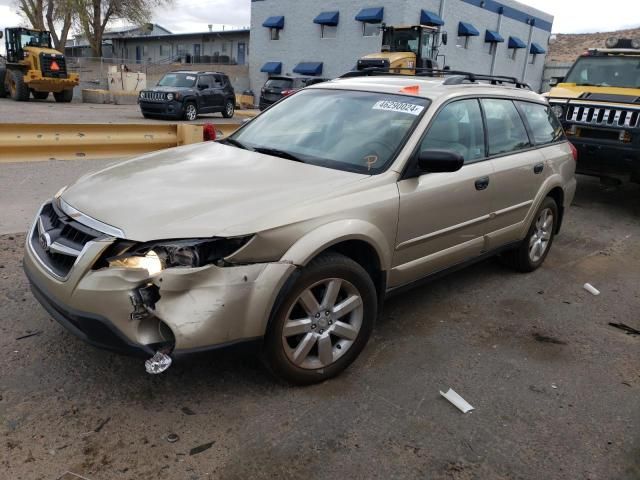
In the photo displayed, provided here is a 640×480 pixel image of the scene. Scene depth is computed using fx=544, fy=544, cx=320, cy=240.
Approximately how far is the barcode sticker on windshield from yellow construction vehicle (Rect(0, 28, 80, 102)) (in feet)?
74.2

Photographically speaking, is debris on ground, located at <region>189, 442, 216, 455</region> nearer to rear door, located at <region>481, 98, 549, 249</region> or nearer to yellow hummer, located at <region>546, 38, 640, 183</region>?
rear door, located at <region>481, 98, 549, 249</region>

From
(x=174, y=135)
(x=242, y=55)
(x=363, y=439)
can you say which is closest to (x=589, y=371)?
(x=363, y=439)

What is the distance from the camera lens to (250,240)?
2604mm

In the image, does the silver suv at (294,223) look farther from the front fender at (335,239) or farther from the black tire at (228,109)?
the black tire at (228,109)

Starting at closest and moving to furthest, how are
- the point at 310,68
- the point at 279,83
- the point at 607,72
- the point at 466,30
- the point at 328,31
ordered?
the point at 607,72, the point at 279,83, the point at 466,30, the point at 328,31, the point at 310,68

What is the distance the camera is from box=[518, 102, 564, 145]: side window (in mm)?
4898

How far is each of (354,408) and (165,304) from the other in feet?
3.83

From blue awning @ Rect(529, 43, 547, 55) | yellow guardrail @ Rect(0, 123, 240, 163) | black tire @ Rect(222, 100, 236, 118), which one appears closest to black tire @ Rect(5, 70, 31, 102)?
black tire @ Rect(222, 100, 236, 118)

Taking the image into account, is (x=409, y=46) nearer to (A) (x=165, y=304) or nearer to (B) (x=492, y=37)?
(B) (x=492, y=37)

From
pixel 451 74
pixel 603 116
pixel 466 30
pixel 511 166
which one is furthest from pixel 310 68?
pixel 511 166

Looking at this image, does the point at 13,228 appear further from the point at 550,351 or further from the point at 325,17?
the point at 325,17

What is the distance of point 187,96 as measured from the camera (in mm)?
18672

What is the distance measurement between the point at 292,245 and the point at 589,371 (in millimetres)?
2196

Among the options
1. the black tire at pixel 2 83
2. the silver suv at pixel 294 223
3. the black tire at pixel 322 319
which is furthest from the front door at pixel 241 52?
the black tire at pixel 322 319
